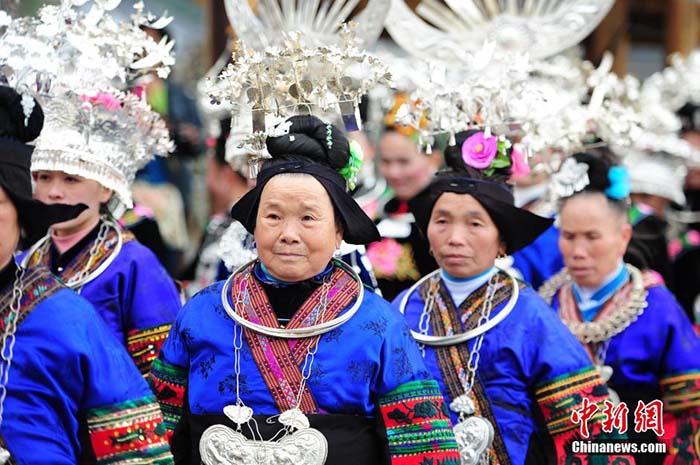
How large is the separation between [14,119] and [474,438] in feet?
6.05

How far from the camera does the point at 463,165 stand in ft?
16.0

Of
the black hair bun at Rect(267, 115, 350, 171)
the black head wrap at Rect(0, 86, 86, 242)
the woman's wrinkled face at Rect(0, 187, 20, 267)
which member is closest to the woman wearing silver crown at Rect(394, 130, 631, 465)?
the black hair bun at Rect(267, 115, 350, 171)

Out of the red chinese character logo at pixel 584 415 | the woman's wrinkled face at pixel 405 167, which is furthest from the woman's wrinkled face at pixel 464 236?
the woman's wrinkled face at pixel 405 167

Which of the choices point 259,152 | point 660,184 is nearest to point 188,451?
point 259,152

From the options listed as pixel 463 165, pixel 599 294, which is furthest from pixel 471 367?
pixel 599 294

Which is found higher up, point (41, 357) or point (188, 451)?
point (41, 357)

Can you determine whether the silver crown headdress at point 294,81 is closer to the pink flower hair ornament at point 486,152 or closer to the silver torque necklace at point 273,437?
the silver torque necklace at point 273,437

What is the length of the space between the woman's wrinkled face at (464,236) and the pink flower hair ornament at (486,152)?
17 cm

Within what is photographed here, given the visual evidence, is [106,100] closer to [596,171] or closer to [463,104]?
[463,104]

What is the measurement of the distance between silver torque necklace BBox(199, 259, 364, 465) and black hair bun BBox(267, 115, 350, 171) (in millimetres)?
491

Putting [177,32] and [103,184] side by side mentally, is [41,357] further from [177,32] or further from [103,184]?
[177,32]

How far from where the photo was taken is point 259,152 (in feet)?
13.5

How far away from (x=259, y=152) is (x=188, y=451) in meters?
0.97

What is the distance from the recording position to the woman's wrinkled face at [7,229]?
3.65 metres
